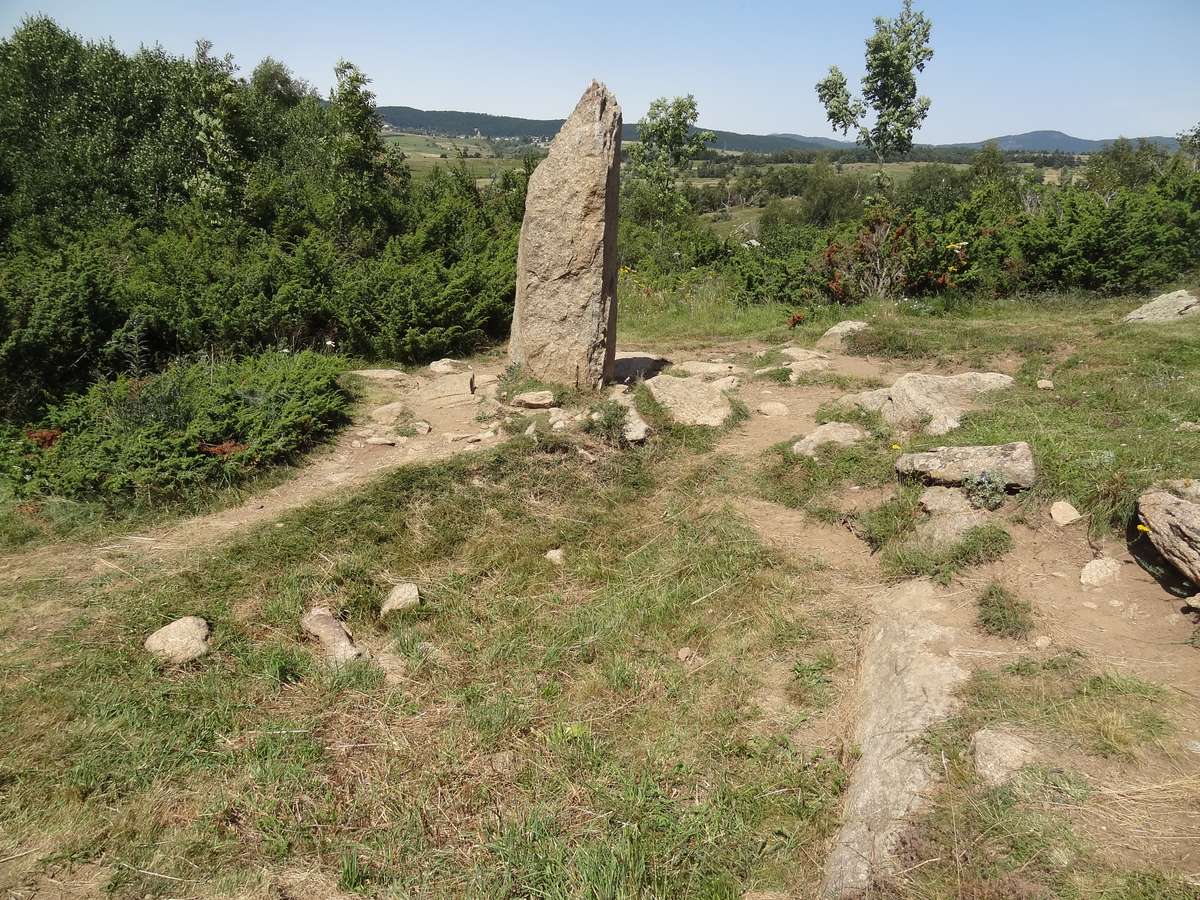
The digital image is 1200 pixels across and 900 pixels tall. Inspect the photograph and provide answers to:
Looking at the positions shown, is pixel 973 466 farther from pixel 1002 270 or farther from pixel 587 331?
pixel 1002 270

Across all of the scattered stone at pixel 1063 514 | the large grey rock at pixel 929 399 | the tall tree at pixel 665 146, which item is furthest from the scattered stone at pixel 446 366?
the tall tree at pixel 665 146

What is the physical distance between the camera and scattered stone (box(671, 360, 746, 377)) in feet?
29.6

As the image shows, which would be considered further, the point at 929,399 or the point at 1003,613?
the point at 929,399

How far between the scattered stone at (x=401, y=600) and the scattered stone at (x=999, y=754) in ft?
10.5

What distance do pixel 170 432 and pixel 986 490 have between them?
20.4 feet

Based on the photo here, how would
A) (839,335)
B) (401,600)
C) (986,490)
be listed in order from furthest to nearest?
(839,335) → (986,490) → (401,600)

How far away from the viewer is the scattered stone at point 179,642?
403 centimetres

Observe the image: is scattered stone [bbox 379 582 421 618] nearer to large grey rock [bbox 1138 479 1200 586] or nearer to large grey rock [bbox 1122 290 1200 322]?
large grey rock [bbox 1138 479 1200 586]

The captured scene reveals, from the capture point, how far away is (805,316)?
11.7 m

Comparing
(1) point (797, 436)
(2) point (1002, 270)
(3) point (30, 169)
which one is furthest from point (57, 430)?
(2) point (1002, 270)

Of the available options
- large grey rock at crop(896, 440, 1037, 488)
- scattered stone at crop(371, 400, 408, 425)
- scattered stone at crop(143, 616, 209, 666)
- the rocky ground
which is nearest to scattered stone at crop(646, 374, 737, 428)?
the rocky ground

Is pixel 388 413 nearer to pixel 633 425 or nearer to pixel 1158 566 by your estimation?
pixel 633 425

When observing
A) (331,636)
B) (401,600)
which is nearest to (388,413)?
(401,600)

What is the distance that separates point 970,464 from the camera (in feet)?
17.3
